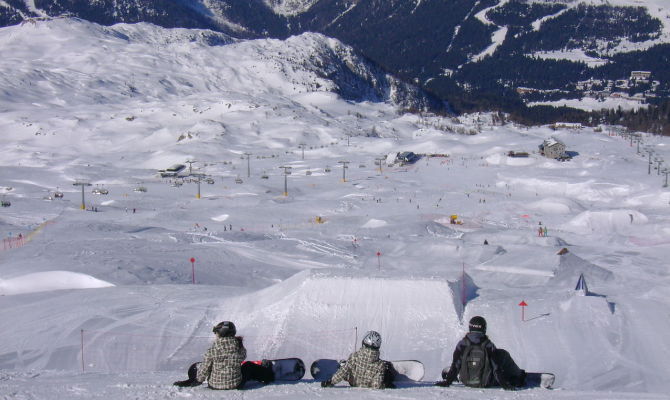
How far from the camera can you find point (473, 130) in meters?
110

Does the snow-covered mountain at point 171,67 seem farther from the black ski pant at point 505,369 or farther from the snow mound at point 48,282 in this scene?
the black ski pant at point 505,369

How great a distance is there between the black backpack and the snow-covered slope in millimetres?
142

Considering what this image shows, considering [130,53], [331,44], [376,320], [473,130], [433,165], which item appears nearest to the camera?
[376,320]

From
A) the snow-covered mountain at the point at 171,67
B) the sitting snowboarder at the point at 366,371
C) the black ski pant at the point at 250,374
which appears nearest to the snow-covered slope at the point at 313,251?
the sitting snowboarder at the point at 366,371

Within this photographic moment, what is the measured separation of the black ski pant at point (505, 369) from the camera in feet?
24.0

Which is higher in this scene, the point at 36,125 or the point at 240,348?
the point at 36,125

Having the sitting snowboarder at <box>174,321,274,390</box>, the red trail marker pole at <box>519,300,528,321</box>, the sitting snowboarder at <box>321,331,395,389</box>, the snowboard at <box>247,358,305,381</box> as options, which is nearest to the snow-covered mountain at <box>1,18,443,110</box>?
the red trail marker pole at <box>519,300,528,321</box>

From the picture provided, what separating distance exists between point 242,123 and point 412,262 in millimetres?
74192

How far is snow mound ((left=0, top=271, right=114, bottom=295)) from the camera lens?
2180 centimetres

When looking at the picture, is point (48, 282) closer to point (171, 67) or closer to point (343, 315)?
point (343, 315)

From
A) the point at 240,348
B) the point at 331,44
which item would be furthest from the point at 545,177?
the point at 331,44

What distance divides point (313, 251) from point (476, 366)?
81.9ft

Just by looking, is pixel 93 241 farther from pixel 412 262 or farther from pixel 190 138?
pixel 190 138

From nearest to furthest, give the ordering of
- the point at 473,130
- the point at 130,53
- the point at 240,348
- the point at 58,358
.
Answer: the point at 240,348 < the point at 58,358 < the point at 473,130 < the point at 130,53
